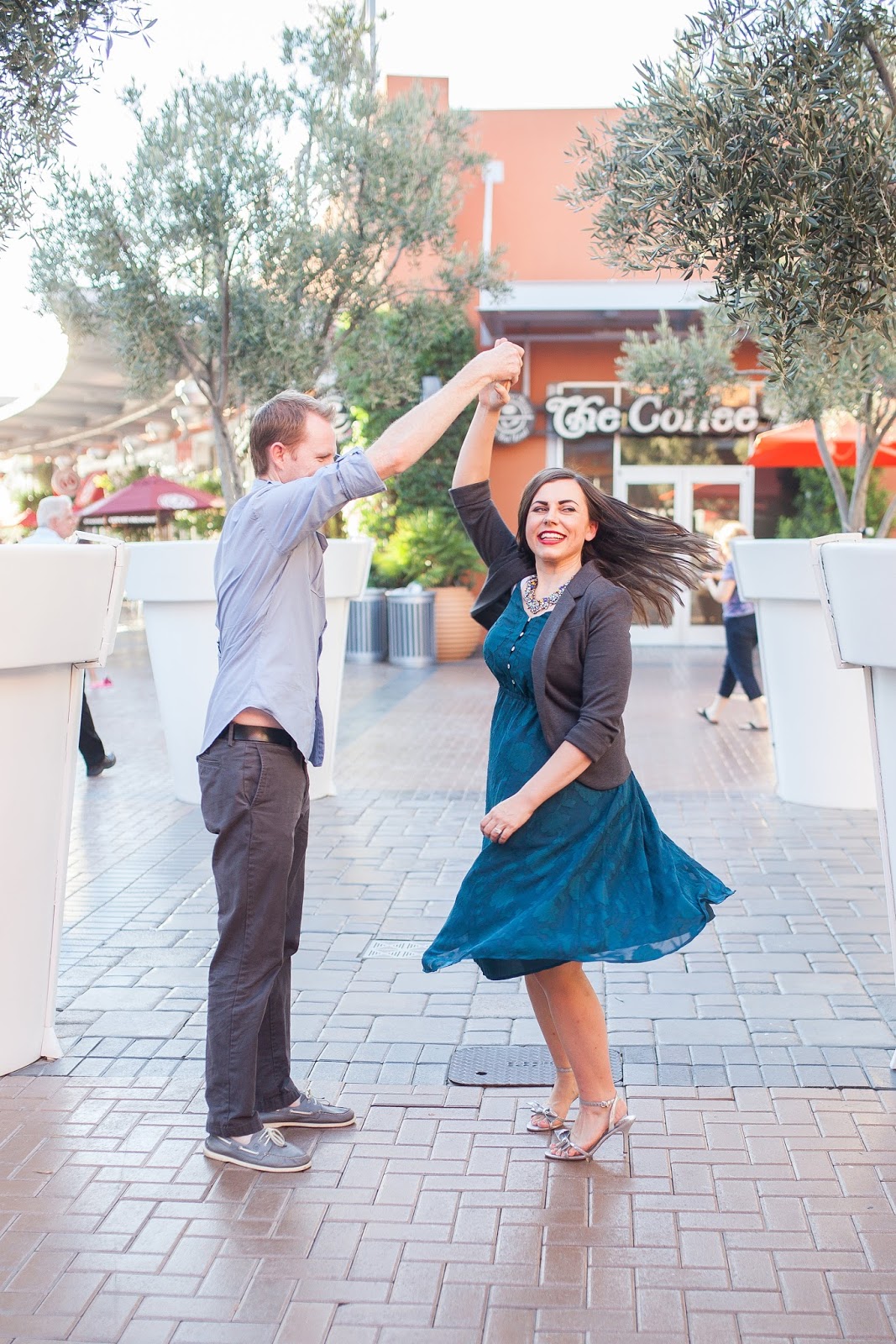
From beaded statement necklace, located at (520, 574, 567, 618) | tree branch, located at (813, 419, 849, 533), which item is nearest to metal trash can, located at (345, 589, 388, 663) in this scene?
tree branch, located at (813, 419, 849, 533)

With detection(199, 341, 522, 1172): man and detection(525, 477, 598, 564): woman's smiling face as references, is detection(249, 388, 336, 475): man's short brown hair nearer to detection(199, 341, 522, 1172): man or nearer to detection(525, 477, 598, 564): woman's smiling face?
detection(199, 341, 522, 1172): man

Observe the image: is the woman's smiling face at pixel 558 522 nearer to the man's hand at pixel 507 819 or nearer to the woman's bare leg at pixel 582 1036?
the man's hand at pixel 507 819

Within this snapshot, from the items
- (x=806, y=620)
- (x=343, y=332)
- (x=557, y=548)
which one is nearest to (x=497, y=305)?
(x=343, y=332)

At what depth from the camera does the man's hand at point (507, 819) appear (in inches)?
122

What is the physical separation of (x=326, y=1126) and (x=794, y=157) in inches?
128

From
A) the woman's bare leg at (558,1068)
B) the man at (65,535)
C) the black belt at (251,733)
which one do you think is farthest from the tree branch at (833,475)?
the black belt at (251,733)

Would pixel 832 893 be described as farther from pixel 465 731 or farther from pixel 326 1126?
pixel 465 731

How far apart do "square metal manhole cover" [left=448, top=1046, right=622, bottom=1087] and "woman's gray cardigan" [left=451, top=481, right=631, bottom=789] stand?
3.53 ft

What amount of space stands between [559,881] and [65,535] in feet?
20.9

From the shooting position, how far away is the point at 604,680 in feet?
10.4

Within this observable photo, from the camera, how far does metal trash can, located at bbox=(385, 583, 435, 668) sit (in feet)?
54.6

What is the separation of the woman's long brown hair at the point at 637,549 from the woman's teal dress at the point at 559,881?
1.02 feet

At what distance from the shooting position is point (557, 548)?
328 centimetres

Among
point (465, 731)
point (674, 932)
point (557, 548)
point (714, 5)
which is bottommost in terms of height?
point (465, 731)
